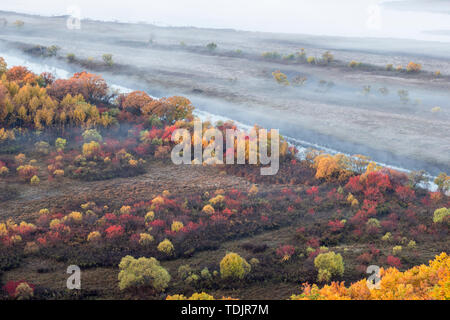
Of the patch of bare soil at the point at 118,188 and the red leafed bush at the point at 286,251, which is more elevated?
the patch of bare soil at the point at 118,188

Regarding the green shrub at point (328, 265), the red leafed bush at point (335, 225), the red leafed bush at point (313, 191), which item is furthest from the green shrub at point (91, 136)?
the green shrub at point (328, 265)

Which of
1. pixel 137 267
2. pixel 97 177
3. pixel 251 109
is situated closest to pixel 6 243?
pixel 137 267

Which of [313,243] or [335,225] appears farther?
[335,225]

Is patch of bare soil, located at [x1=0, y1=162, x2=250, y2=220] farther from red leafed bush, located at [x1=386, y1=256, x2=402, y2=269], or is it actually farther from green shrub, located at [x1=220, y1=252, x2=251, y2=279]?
red leafed bush, located at [x1=386, y1=256, x2=402, y2=269]

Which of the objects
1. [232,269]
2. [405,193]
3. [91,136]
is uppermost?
[91,136]

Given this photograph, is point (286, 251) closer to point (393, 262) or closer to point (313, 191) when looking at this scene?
point (393, 262)

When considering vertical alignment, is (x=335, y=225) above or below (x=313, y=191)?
below

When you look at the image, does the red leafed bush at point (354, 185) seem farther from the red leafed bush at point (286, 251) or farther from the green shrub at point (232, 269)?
the green shrub at point (232, 269)

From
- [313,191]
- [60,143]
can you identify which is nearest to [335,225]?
[313,191]
